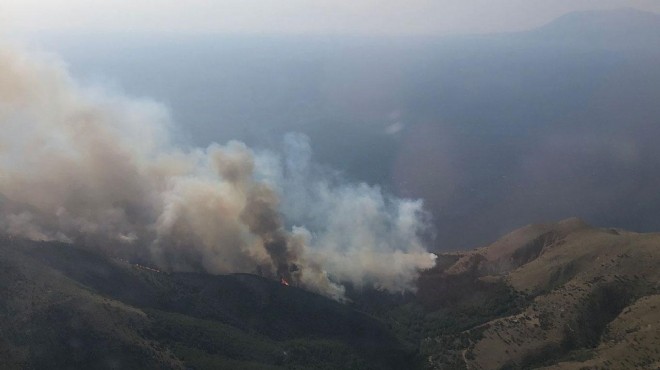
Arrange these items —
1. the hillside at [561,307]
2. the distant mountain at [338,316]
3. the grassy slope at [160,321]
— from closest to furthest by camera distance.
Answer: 1. the grassy slope at [160,321]
2. the distant mountain at [338,316]
3. the hillside at [561,307]

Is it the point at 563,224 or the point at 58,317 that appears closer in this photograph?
the point at 58,317

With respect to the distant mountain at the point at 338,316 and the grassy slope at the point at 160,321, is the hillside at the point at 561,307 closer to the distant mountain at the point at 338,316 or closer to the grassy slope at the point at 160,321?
the distant mountain at the point at 338,316

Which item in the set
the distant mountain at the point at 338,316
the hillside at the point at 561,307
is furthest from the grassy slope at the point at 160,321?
the hillside at the point at 561,307

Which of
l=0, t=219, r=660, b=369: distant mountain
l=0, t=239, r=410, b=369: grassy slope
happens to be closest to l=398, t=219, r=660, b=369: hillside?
l=0, t=219, r=660, b=369: distant mountain

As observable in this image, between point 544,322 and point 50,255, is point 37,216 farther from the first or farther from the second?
point 544,322

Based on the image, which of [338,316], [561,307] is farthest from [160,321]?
[561,307]

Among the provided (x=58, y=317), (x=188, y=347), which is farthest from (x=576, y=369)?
(x=58, y=317)

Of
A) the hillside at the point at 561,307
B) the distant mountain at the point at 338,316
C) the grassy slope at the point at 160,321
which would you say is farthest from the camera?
the hillside at the point at 561,307

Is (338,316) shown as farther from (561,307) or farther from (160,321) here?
(561,307)
